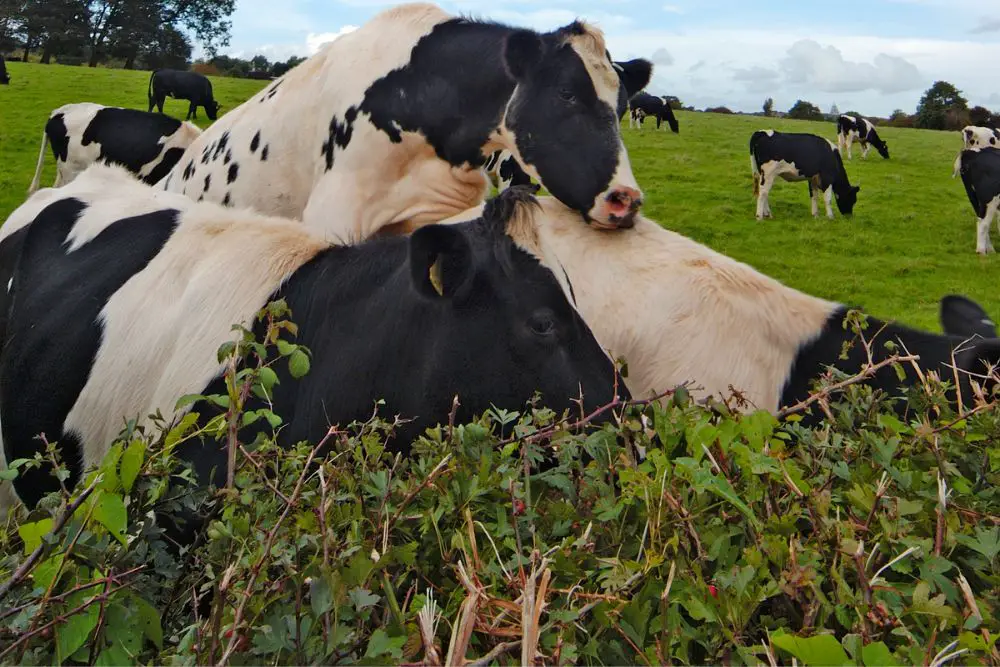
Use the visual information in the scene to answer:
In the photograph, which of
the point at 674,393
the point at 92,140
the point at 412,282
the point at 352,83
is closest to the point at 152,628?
the point at 674,393

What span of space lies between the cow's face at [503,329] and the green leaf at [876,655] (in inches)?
63.5

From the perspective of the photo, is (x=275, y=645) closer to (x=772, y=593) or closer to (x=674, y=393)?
(x=772, y=593)

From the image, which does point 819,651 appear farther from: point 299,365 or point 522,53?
point 522,53

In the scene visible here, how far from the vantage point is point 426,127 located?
195 inches

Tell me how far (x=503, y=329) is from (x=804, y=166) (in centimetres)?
1951

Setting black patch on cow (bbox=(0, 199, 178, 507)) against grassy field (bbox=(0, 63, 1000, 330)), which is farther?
grassy field (bbox=(0, 63, 1000, 330))

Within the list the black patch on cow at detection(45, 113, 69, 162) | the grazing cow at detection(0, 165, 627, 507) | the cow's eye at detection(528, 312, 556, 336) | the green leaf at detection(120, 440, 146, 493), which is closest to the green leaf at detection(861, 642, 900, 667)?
the green leaf at detection(120, 440, 146, 493)

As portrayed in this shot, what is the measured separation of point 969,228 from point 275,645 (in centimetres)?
2110

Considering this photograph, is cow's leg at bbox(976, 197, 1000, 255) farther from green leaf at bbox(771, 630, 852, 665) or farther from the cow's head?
green leaf at bbox(771, 630, 852, 665)

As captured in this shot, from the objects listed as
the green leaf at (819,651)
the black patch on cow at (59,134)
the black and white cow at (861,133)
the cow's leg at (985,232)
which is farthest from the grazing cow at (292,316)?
the black and white cow at (861,133)

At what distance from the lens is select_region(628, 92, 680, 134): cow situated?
107 feet

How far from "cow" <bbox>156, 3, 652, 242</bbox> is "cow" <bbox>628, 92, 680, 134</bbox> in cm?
2824

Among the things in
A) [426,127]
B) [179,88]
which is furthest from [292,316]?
[179,88]

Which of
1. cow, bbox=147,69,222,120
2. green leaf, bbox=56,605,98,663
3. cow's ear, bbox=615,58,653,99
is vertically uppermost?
cow, bbox=147,69,222,120
